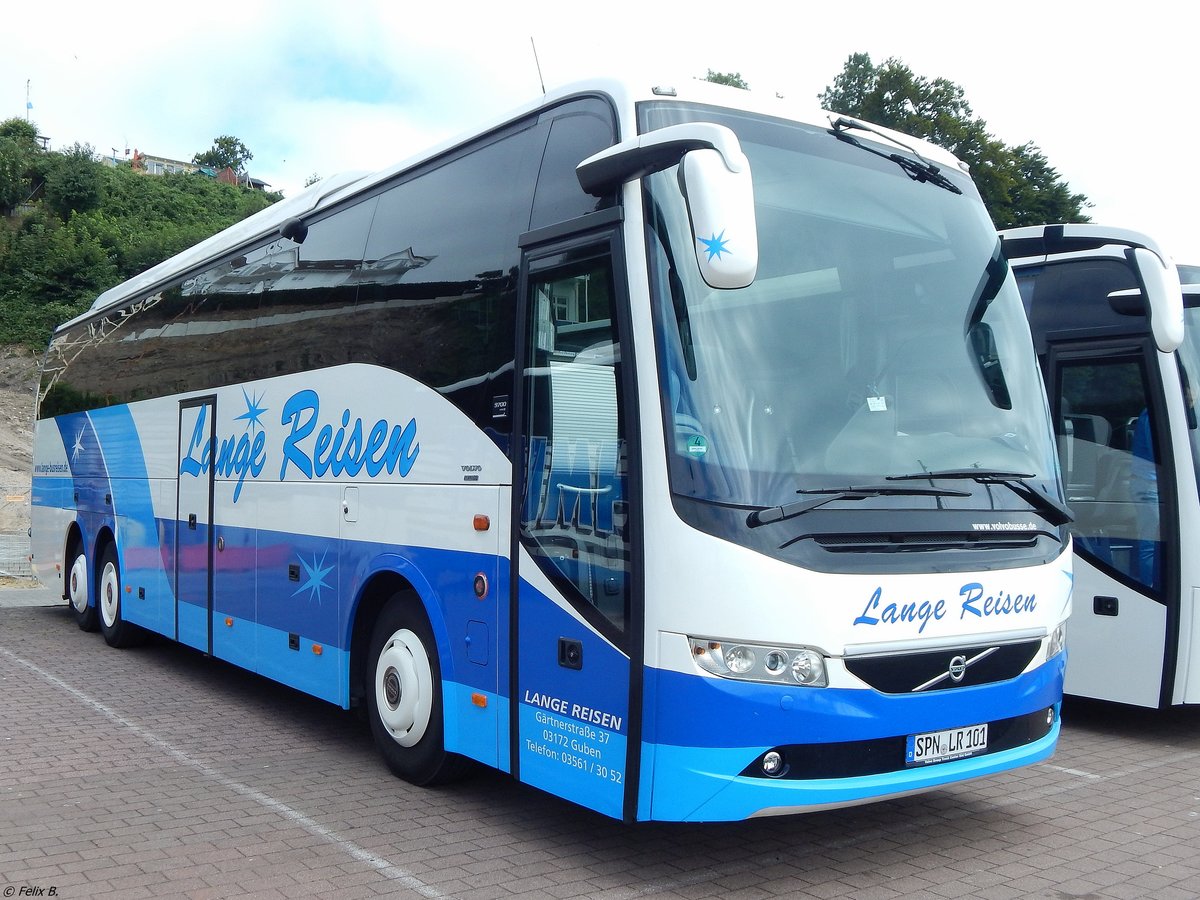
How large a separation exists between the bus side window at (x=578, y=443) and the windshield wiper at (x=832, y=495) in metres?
0.59

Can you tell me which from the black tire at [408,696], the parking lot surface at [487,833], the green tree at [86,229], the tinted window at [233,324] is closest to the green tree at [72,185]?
the green tree at [86,229]

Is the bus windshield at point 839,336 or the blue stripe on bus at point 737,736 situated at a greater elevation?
the bus windshield at point 839,336

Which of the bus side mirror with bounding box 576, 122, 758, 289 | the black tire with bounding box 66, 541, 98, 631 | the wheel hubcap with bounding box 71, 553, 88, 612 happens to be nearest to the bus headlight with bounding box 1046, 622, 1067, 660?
the bus side mirror with bounding box 576, 122, 758, 289

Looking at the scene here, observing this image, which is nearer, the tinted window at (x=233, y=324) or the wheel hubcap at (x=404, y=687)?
the wheel hubcap at (x=404, y=687)

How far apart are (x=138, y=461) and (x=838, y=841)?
26.8 ft

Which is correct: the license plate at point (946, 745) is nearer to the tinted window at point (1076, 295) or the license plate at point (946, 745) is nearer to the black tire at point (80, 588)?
A: the tinted window at point (1076, 295)

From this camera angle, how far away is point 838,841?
5.57m

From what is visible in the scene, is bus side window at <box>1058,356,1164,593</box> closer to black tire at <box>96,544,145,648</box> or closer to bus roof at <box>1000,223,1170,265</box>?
bus roof at <box>1000,223,1170,265</box>

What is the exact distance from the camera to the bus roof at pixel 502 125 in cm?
513

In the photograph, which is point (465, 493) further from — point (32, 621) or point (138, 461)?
point (32, 621)

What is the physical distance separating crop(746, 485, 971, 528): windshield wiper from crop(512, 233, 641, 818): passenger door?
541 millimetres

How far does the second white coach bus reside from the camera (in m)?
7.58

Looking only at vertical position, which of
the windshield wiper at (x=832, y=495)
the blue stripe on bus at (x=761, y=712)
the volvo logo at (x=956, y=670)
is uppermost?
the windshield wiper at (x=832, y=495)

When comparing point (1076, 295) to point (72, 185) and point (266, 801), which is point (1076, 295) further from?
point (72, 185)
